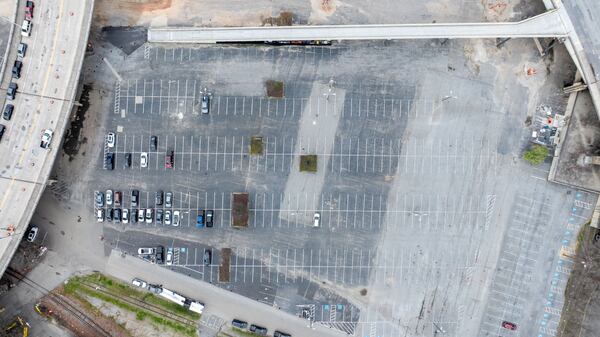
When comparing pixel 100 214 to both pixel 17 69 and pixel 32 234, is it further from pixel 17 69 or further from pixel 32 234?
pixel 17 69

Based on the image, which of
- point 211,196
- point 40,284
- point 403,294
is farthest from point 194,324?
point 403,294

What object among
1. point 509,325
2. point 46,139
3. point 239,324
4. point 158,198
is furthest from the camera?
point 509,325

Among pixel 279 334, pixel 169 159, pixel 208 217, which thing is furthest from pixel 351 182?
pixel 169 159

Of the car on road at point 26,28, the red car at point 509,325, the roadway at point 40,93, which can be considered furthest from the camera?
the red car at point 509,325

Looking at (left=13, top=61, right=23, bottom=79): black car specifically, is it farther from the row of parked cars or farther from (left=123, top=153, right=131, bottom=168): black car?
the row of parked cars

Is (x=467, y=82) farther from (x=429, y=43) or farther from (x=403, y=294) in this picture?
(x=403, y=294)

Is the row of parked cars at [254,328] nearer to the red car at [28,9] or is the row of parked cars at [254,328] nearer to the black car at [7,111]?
the black car at [7,111]

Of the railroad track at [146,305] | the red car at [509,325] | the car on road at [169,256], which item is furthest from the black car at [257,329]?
the red car at [509,325]
